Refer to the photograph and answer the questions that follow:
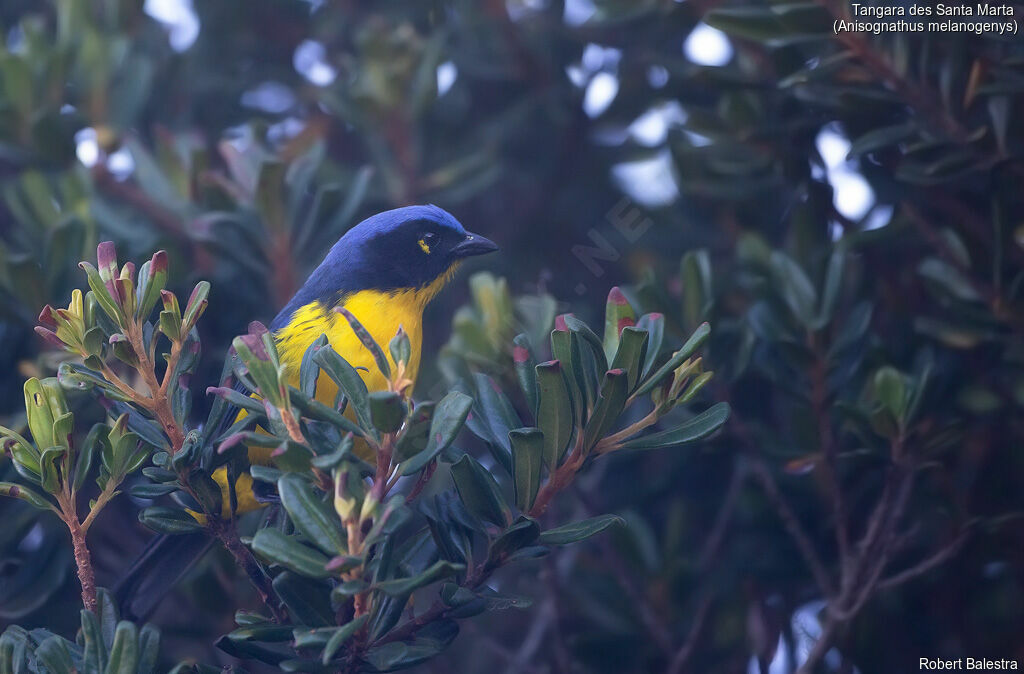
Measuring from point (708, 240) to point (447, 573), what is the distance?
2219 mm

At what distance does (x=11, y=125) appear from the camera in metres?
3.37

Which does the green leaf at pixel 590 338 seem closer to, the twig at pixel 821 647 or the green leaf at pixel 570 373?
the green leaf at pixel 570 373

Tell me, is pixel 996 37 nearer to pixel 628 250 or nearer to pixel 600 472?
pixel 628 250

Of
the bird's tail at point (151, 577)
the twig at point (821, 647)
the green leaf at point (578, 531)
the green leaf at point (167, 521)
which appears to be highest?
the green leaf at point (167, 521)

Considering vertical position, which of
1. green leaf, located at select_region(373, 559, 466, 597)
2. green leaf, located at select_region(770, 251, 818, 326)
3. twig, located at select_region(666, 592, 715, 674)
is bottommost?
twig, located at select_region(666, 592, 715, 674)

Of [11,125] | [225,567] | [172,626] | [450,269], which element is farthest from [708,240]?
[11,125]

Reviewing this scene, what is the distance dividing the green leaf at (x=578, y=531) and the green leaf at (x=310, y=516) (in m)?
0.42

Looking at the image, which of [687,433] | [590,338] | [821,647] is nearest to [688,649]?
[821,647]

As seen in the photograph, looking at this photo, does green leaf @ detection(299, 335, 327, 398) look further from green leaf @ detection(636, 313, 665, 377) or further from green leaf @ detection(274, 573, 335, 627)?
green leaf @ detection(636, 313, 665, 377)

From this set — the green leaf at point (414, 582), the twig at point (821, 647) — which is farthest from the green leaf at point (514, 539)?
the twig at point (821, 647)

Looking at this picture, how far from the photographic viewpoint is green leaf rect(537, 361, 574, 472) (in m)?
1.82

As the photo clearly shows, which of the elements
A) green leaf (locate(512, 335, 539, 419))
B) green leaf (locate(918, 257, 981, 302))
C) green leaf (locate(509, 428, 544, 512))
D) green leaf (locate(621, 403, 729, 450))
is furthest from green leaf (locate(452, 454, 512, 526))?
green leaf (locate(918, 257, 981, 302))

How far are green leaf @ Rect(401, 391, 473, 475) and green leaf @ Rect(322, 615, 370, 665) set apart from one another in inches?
10.8

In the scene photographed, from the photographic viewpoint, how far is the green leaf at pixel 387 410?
5.22 feet
